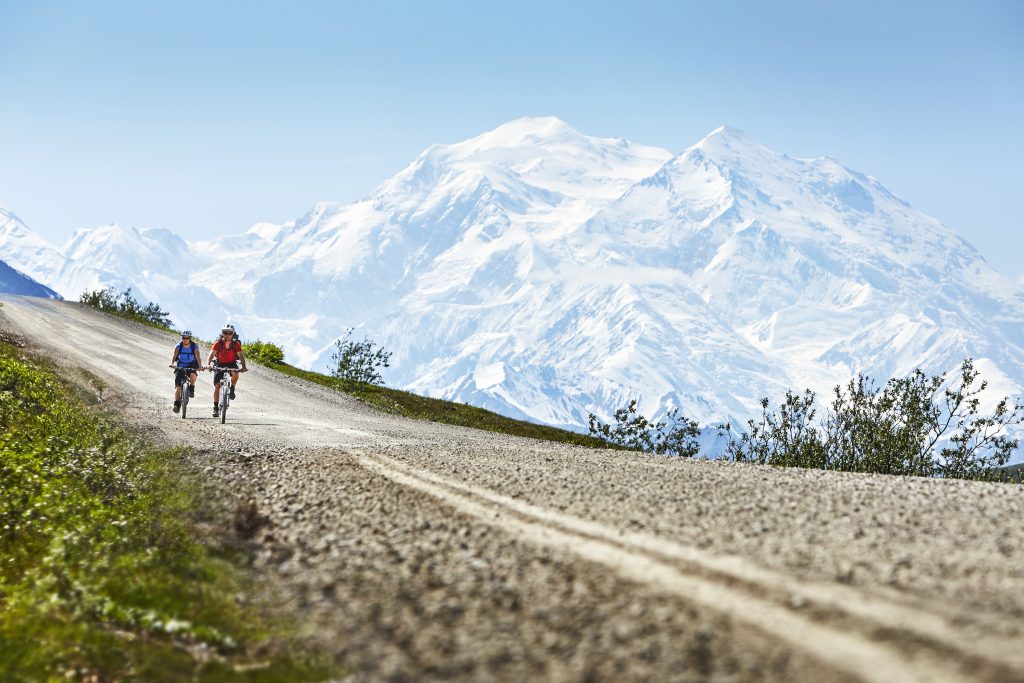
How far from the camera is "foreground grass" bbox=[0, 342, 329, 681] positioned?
9555 millimetres

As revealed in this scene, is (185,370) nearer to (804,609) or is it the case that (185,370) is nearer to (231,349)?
(231,349)

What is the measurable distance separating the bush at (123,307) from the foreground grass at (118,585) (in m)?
47.6

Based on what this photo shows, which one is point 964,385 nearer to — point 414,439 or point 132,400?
point 414,439

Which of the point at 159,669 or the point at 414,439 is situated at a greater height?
the point at 414,439

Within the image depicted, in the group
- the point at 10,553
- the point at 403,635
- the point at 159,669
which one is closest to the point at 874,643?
the point at 403,635

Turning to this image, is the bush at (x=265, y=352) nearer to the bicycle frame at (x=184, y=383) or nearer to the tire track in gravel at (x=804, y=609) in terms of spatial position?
the bicycle frame at (x=184, y=383)

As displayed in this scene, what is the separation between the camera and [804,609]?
26.8ft

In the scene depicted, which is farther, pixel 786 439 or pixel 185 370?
pixel 185 370

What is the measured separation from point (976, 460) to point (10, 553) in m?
24.7

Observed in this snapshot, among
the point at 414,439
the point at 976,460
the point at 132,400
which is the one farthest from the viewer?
the point at 132,400

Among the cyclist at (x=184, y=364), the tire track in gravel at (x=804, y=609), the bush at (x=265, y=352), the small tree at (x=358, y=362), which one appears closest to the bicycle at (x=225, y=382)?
the cyclist at (x=184, y=364)

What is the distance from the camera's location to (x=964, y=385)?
26609 mm

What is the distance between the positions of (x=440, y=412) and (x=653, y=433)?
1267 cm

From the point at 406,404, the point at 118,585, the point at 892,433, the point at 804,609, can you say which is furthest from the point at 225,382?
the point at 804,609
